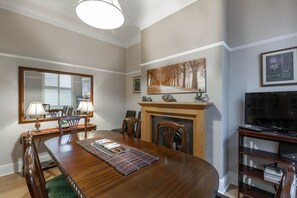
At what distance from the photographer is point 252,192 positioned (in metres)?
1.95

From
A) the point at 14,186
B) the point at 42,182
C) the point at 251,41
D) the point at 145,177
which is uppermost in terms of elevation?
the point at 251,41

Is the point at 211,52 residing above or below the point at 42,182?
above

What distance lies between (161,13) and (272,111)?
8.40 ft

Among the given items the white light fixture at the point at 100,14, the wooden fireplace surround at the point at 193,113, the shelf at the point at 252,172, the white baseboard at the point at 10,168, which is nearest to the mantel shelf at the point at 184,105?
the wooden fireplace surround at the point at 193,113

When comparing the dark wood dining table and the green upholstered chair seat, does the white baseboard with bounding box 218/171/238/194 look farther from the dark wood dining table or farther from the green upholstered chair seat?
the green upholstered chair seat

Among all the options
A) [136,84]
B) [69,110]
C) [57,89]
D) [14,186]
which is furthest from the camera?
[136,84]

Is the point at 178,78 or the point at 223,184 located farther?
the point at 178,78

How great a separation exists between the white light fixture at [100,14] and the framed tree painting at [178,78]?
4.55 ft

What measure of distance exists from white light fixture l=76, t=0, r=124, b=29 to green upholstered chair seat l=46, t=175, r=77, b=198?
1694 millimetres

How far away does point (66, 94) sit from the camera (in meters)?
3.34

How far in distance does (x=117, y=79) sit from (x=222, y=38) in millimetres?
2941

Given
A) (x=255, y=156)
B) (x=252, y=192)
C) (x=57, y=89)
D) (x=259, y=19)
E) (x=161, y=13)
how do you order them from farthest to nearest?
(x=57, y=89)
(x=161, y=13)
(x=259, y=19)
(x=252, y=192)
(x=255, y=156)

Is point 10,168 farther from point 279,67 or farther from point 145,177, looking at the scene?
point 279,67

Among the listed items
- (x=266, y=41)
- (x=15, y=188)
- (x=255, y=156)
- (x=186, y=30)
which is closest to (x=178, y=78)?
(x=186, y=30)
